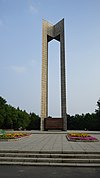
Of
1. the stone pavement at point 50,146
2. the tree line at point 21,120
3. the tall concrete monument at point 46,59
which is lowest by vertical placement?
the stone pavement at point 50,146

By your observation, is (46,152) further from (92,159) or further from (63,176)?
(63,176)

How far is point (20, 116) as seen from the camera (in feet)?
179

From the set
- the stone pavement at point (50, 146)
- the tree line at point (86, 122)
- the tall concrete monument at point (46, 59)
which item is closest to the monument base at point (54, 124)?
the tall concrete monument at point (46, 59)

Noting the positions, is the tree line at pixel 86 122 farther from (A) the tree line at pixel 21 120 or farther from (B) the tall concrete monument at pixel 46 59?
(B) the tall concrete monument at pixel 46 59

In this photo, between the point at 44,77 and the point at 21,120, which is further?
the point at 21,120

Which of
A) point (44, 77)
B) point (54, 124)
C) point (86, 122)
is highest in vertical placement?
point (44, 77)

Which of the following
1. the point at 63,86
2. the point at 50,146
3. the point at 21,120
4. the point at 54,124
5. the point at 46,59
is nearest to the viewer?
the point at 50,146

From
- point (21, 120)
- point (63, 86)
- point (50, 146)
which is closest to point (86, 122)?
point (21, 120)

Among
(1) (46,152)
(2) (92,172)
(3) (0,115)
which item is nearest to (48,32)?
(3) (0,115)

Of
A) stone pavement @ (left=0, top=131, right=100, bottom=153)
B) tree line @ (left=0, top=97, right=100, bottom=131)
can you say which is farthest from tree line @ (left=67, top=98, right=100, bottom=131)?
stone pavement @ (left=0, top=131, right=100, bottom=153)

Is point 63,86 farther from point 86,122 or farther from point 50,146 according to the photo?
point 86,122

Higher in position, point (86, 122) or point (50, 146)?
Answer: point (86, 122)

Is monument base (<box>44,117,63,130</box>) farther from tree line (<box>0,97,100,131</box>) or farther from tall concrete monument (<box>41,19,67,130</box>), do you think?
tree line (<box>0,97,100,131</box>)

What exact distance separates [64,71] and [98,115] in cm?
2490
